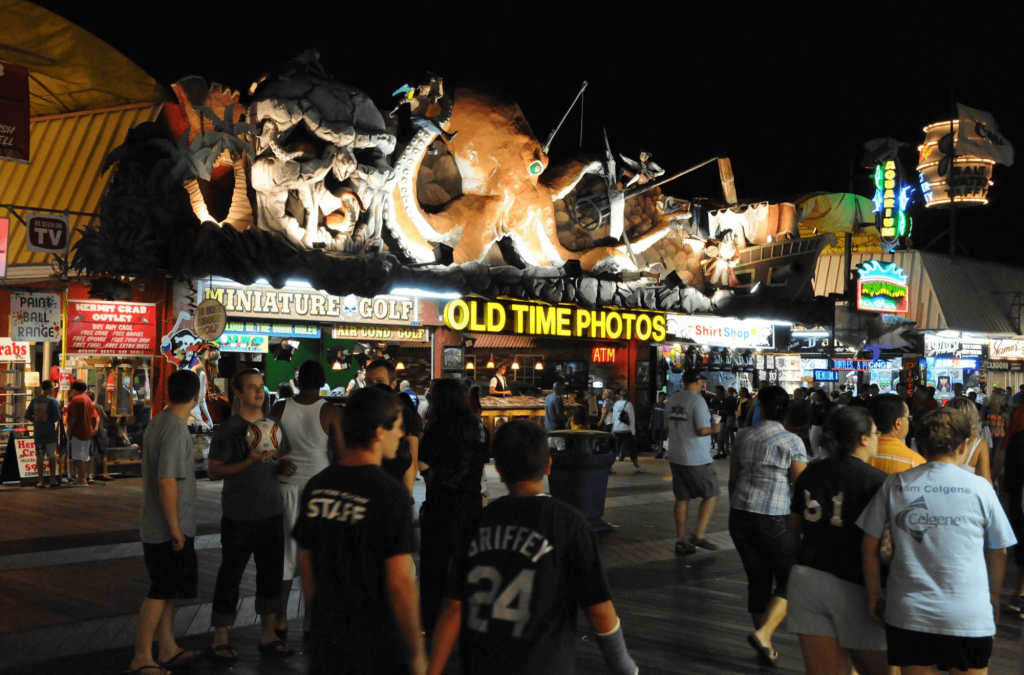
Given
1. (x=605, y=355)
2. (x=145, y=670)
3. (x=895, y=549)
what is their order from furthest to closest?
(x=605, y=355) < (x=145, y=670) < (x=895, y=549)

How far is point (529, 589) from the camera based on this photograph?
330 cm

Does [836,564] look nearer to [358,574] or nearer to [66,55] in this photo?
[358,574]

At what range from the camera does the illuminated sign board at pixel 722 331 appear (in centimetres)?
2516

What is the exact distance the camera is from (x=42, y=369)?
68.6 ft

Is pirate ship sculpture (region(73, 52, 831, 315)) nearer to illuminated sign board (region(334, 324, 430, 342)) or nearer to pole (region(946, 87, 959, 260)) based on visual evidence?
illuminated sign board (region(334, 324, 430, 342))

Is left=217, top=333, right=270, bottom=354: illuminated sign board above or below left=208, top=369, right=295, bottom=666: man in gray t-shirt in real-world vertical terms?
above

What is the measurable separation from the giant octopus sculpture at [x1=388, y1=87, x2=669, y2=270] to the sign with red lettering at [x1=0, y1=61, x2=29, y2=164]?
6.88 m

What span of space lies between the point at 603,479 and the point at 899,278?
23.2m

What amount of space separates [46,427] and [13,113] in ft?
17.5

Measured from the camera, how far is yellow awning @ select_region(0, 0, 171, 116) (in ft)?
56.3

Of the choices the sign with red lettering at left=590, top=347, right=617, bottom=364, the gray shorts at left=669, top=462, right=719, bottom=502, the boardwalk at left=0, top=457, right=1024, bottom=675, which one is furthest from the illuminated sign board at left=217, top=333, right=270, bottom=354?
the sign with red lettering at left=590, top=347, right=617, bottom=364

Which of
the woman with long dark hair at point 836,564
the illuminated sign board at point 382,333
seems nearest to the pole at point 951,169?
the illuminated sign board at point 382,333

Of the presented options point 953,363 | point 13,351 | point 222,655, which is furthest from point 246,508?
point 953,363

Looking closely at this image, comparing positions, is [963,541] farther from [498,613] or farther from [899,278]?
[899,278]
